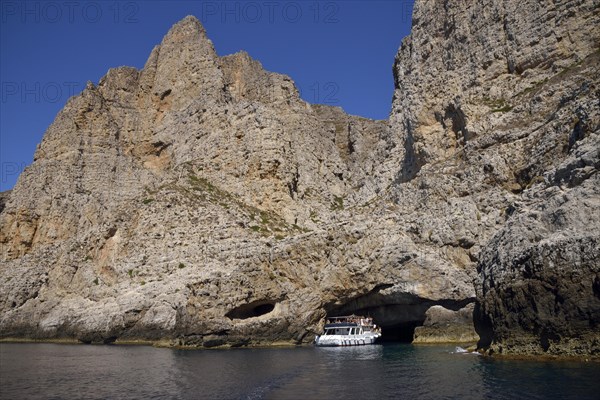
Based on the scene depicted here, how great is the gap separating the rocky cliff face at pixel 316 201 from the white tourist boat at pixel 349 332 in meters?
1.37

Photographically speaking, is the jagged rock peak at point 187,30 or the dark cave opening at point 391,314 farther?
the jagged rock peak at point 187,30

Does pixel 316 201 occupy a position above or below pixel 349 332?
above

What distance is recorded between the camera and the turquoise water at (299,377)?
24547 millimetres

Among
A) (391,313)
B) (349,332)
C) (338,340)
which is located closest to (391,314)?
(391,313)

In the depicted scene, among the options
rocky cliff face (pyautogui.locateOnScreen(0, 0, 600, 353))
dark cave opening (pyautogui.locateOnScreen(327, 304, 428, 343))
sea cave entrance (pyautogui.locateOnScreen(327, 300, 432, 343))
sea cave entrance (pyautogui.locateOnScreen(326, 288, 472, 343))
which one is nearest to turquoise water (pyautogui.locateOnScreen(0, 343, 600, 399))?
rocky cliff face (pyautogui.locateOnScreen(0, 0, 600, 353))

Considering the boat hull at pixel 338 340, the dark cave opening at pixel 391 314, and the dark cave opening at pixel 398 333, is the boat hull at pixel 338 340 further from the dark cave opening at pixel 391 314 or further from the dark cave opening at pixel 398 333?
the dark cave opening at pixel 398 333

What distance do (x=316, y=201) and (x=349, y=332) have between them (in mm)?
33108

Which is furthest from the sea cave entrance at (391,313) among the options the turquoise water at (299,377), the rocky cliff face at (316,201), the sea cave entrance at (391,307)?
the turquoise water at (299,377)

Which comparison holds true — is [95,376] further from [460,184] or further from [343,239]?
[460,184]

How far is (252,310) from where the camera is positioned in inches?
2185

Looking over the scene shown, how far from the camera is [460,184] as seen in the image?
54.0m

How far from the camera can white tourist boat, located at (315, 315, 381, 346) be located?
53250 millimetres

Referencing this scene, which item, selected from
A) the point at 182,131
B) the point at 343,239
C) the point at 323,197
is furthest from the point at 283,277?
the point at 182,131

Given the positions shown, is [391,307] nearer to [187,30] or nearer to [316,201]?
[316,201]
